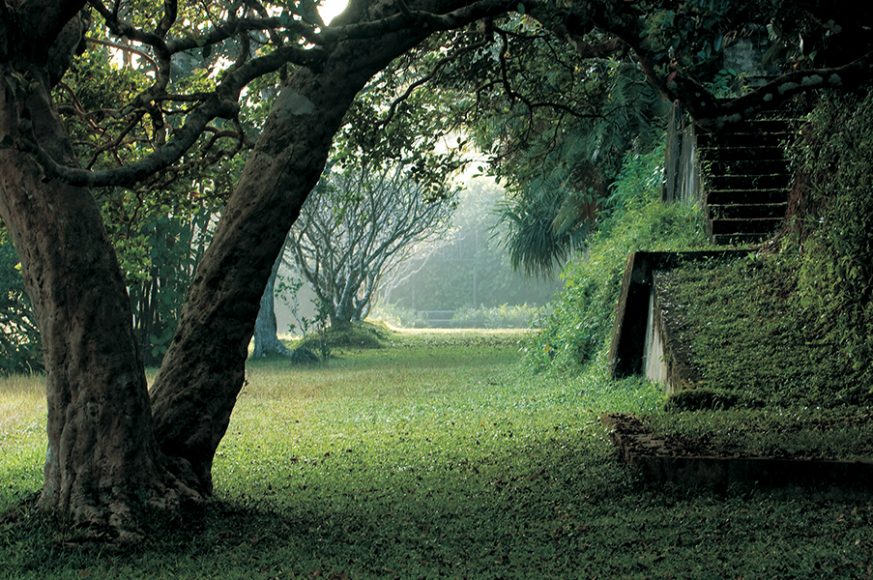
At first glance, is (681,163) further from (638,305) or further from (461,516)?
(461,516)

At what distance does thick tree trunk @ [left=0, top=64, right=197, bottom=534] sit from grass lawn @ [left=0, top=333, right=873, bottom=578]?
268 mm

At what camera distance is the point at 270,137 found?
6.65m

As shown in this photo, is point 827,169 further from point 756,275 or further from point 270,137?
point 270,137

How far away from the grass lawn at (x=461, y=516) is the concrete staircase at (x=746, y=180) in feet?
10.3

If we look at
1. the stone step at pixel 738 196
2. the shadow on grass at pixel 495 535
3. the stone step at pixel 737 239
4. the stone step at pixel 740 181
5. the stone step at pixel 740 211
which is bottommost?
the shadow on grass at pixel 495 535

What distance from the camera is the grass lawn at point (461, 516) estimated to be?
541 centimetres

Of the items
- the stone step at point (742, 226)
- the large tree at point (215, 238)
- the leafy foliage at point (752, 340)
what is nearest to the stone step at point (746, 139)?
the stone step at point (742, 226)

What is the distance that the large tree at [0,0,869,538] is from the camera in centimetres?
595

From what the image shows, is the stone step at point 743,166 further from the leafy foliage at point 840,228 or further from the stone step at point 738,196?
the leafy foliage at point 840,228

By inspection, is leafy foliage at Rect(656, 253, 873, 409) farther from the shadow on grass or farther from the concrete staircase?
the shadow on grass

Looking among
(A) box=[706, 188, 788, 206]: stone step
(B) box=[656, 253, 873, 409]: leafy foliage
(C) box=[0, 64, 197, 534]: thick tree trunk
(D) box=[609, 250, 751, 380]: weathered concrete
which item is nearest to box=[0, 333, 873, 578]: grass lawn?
(C) box=[0, 64, 197, 534]: thick tree trunk

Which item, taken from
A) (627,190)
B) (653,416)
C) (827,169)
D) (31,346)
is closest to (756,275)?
(827,169)

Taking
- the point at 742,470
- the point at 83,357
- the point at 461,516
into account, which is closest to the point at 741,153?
the point at 742,470

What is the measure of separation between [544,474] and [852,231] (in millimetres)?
3741
